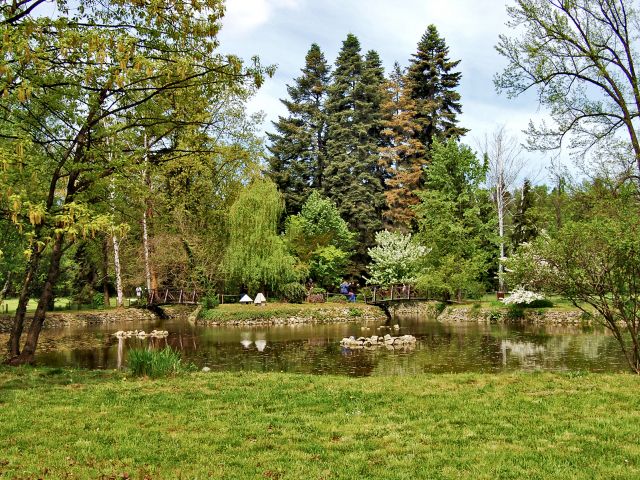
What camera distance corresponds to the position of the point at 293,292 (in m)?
34.7

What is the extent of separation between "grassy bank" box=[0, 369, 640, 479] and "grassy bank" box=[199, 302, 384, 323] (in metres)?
20.9

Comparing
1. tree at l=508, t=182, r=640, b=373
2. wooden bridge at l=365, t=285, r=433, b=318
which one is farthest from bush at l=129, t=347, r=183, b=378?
wooden bridge at l=365, t=285, r=433, b=318

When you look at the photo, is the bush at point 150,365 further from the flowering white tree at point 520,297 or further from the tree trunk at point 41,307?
the flowering white tree at point 520,297

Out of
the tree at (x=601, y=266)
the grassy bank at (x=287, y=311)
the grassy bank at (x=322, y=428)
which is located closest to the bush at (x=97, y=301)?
the grassy bank at (x=287, y=311)

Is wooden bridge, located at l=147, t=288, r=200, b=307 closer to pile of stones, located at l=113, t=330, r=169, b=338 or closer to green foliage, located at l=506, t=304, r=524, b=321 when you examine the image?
pile of stones, located at l=113, t=330, r=169, b=338

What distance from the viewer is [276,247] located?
33781 millimetres

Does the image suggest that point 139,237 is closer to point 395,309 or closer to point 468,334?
point 395,309

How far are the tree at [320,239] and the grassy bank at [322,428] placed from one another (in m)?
27.6

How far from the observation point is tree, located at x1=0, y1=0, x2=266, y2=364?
23.2 feet

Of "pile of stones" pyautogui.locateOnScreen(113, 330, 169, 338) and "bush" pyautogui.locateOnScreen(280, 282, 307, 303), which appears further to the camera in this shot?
"bush" pyautogui.locateOnScreen(280, 282, 307, 303)

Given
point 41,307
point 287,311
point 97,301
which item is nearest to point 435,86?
point 287,311

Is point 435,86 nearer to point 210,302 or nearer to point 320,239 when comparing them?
point 320,239

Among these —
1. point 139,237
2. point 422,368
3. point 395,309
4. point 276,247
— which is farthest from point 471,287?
point 139,237

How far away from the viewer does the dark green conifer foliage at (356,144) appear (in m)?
42.9
